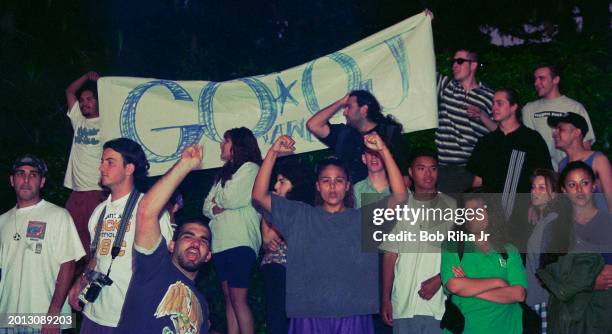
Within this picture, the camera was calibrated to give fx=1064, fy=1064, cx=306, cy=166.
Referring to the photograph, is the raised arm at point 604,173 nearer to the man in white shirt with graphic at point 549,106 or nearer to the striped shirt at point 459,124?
the man in white shirt with graphic at point 549,106

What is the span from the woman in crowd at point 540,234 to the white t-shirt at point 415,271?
0.67m

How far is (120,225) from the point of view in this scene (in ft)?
25.9

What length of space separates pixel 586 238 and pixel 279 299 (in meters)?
2.42

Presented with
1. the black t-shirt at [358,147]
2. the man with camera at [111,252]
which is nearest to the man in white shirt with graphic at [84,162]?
the man with camera at [111,252]

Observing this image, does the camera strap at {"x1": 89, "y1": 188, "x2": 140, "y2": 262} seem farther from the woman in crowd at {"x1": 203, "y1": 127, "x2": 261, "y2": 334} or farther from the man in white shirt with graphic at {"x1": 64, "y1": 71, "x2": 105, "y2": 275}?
the man in white shirt with graphic at {"x1": 64, "y1": 71, "x2": 105, "y2": 275}

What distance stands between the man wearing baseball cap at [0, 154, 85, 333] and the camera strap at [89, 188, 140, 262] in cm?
76

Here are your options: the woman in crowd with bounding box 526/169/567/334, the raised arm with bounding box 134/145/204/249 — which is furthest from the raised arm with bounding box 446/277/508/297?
the raised arm with bounding box 134/145/204/249

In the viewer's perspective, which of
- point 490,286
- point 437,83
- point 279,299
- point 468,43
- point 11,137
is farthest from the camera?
point 468,43

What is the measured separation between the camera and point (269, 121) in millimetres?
10062

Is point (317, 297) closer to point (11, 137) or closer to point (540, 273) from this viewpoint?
point (540, 273)

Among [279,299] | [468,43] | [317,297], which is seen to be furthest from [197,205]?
[468,43]

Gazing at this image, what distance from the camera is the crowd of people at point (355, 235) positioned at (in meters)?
7.57

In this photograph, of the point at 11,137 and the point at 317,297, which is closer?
the point at 317,297

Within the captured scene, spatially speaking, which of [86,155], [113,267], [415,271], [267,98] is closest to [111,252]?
[113,267]
